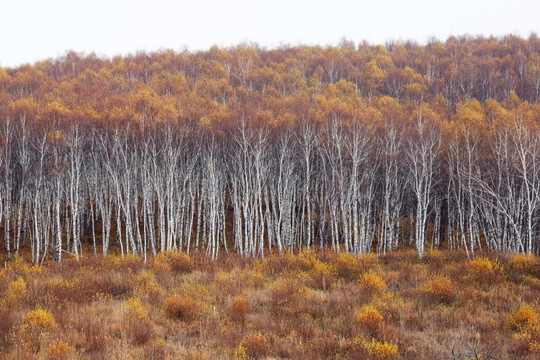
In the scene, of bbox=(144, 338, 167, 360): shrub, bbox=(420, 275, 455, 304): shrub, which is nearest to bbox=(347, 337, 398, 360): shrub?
bbox=(144, 338, 167, 360): shrub

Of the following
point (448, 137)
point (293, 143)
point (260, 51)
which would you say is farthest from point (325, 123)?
point (260, 51)

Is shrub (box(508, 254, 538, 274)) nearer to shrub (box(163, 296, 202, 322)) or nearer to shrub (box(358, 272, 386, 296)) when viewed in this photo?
shrub (box(358, 272, 386, 296))

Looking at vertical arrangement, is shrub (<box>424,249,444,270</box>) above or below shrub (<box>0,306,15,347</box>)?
below

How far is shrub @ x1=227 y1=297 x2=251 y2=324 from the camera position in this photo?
9078 mm

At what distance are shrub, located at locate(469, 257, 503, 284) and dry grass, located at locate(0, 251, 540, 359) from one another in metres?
0.04

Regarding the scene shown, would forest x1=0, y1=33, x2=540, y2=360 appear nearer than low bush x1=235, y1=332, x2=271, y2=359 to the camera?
No

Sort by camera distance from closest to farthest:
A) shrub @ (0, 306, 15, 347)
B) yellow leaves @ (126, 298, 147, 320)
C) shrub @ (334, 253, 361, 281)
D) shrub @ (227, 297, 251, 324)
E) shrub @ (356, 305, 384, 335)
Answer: shrub @ (0, 306, 15, 347), shrub @ (356, 305, 384, 335), yellow leaves @ (126, 298, 147, 320), shrub @ (227, 297, 251, 324), shrub @ (334, 253, 361, 281)

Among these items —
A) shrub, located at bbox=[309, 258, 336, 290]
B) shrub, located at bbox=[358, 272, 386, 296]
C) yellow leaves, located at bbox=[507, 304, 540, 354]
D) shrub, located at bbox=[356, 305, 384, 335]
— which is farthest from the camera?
shrub, located at bbox=[309, 258, 336, 290]

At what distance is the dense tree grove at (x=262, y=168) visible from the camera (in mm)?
26469

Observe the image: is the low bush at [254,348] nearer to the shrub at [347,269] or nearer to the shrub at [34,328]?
the shrub at [34,328]

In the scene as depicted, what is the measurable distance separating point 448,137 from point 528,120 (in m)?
6.14

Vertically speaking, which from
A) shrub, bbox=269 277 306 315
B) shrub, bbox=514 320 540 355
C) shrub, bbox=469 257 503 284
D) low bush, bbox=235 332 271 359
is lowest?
shrub, bbox=469 257 503 284

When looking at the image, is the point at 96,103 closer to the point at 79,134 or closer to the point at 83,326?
the point at 79,134

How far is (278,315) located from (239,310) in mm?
Result: 1149
